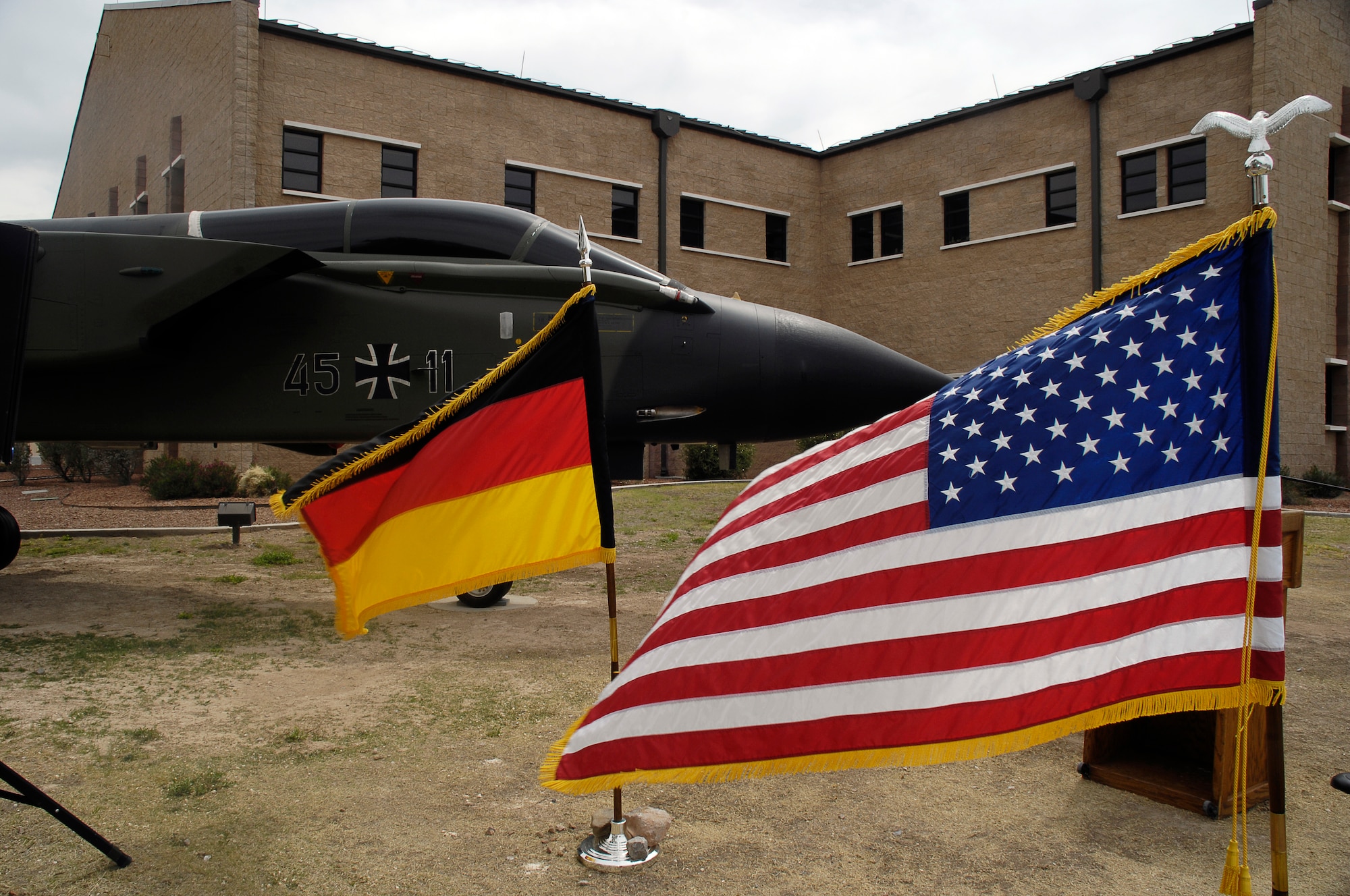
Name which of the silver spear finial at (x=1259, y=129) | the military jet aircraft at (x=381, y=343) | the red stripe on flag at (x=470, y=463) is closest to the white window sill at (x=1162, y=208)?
the military jet aircraft at (x=381, y=343)

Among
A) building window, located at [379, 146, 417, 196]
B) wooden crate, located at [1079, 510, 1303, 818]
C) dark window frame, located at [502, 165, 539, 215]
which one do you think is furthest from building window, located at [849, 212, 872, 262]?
wooden crate, located at [1079, 510, 1303, 818]

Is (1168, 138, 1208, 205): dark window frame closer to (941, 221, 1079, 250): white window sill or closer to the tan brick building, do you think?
the tan brick building

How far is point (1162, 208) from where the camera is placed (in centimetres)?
2281

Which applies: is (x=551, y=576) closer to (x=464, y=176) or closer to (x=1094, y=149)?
(x=464, y=176)

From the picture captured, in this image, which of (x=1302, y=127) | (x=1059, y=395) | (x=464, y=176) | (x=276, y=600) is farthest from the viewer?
(x=464, y=176)

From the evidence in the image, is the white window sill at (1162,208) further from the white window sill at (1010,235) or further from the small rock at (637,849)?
the small rock at (637,849)

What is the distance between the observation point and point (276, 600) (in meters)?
8.34

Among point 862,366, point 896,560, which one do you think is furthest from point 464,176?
point 896,560

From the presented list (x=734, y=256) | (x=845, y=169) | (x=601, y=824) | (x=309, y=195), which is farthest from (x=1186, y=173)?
(x=601, y=824)

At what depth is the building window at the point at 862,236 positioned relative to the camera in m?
29.6

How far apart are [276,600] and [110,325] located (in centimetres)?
288

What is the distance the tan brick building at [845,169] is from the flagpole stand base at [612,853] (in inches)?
845

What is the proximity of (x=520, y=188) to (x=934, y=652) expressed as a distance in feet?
79.7

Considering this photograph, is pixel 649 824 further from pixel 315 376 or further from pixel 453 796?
pixel 315 376
